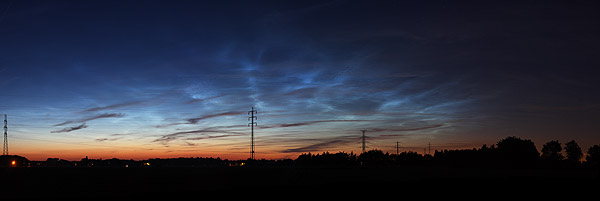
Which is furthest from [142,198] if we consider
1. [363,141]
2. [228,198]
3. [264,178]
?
[363,141]

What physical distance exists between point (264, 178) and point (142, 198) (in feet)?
92.5

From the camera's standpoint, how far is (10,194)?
40406 mm

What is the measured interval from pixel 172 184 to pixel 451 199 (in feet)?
110

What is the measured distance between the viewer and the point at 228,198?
3684cm

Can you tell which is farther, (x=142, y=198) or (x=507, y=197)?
(x=507, y=197)

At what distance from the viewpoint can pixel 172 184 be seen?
53.2 metres

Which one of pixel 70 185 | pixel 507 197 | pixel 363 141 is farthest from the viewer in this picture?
pixel 363 141

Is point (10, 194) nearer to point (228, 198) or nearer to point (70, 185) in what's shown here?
point (70, 185)

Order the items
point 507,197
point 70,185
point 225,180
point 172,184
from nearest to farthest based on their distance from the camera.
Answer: point 507,197
point 70,185
point 172,184
point 225,180

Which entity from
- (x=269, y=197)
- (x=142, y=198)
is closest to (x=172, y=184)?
(x=142, y=198)

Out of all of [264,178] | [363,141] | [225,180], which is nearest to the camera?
[225,180]

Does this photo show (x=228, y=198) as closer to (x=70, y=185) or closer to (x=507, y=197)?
(x=70, y=185)

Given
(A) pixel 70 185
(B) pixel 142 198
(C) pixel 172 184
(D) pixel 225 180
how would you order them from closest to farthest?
(B) pixel 142 198
(A) pixel 70 185
(C) pixel 172 184
(D) pixel 225 180

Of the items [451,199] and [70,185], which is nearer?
[451,199]
